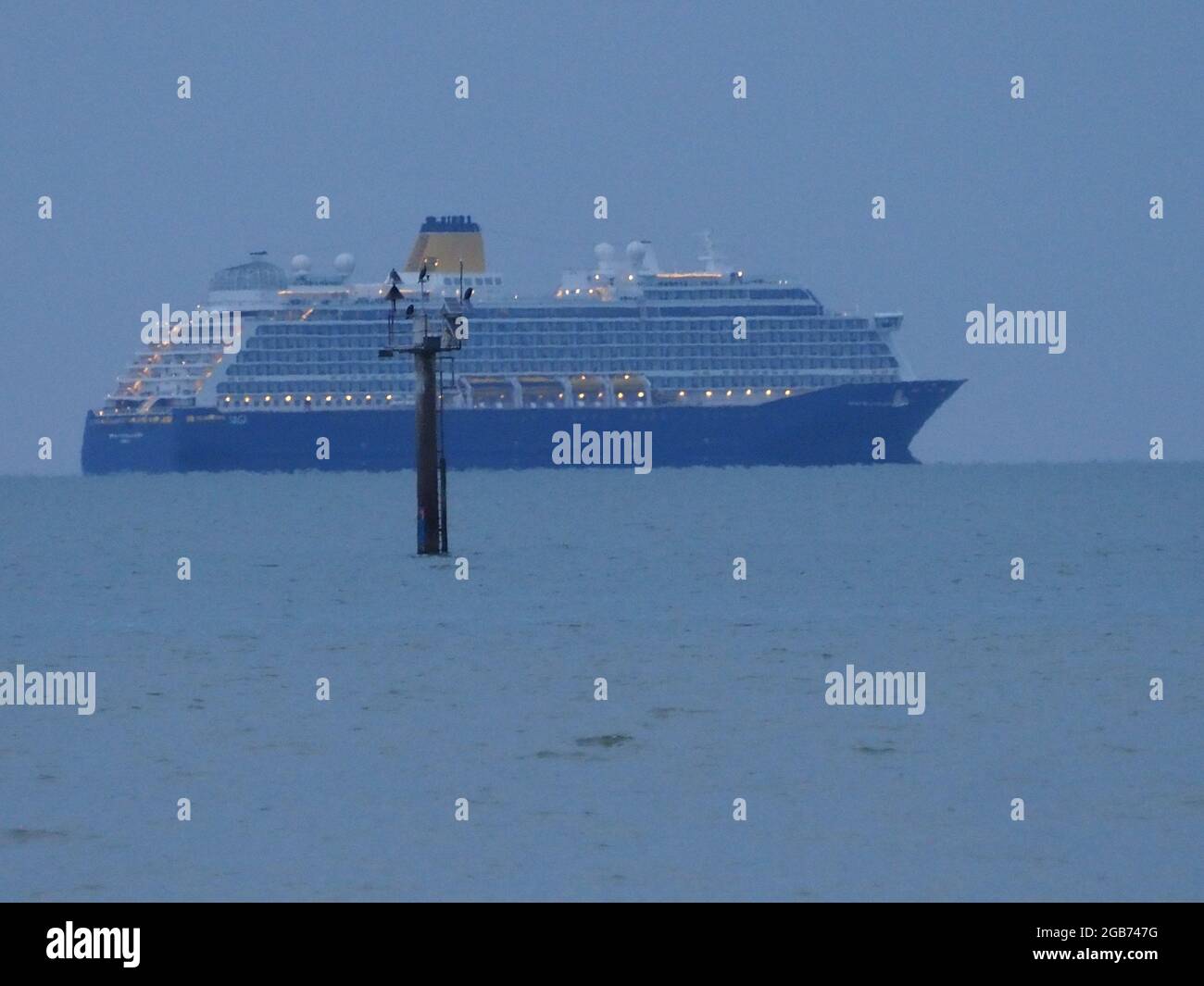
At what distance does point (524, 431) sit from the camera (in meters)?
90.3

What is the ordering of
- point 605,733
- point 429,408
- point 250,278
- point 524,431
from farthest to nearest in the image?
1. point 250,278
2. point 524,431
3. point 429,408
4. point 605,733

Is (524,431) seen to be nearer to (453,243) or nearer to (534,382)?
(534,382)

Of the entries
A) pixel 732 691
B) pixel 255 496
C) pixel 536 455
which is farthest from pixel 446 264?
pixel 732 691

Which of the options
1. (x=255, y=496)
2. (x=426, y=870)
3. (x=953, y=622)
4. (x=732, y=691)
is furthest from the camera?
(x=255, y=496)

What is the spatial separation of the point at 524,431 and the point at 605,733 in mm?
74052

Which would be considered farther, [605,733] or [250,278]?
[250,278]

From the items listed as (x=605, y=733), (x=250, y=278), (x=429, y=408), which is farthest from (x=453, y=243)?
(x=605, y=733)

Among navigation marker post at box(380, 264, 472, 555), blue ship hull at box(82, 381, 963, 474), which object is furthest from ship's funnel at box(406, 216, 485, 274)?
navigation marker post at box(380, 264, 472, 555)

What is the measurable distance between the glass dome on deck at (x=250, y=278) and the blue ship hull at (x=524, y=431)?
935cm

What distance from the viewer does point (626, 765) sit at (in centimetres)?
1495

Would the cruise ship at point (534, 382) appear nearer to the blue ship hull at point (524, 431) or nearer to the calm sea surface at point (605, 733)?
the blue ship hull at point (524, 431)

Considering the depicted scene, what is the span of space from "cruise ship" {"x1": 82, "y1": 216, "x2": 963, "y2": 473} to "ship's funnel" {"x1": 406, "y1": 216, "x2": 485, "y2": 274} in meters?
3.39
